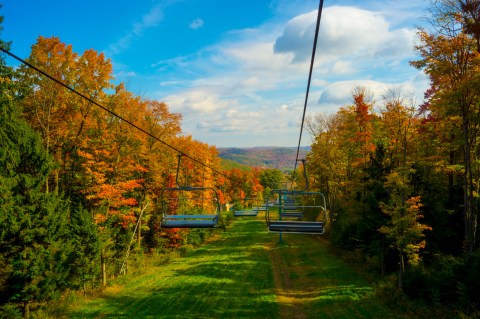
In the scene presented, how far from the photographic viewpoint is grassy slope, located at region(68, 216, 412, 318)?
24000mm

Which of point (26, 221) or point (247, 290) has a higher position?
point (26, 221)

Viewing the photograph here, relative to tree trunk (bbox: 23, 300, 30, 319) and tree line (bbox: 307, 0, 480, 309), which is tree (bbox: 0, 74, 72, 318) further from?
tree line (bbox: 307, 0, 480, 309)

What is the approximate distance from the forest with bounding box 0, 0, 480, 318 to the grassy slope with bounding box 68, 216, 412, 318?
8.68 feet

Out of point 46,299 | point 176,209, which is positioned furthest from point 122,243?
point 46,299

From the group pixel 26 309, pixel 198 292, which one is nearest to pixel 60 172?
pixel 26 309

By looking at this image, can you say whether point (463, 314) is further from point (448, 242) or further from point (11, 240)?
point (11, 240)

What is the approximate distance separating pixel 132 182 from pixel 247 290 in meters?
14.3

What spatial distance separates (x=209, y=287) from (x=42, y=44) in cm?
2405

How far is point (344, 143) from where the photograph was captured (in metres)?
41.4

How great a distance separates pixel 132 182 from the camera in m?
32.3

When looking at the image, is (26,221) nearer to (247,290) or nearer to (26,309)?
(26,309)

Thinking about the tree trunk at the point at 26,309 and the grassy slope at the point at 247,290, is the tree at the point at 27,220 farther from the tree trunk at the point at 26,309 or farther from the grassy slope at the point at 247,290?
the grassy slope at the point at 247,290

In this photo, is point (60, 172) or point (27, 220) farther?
point (60, 172)

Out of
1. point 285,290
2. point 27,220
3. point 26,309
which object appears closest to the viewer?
point 26,309
